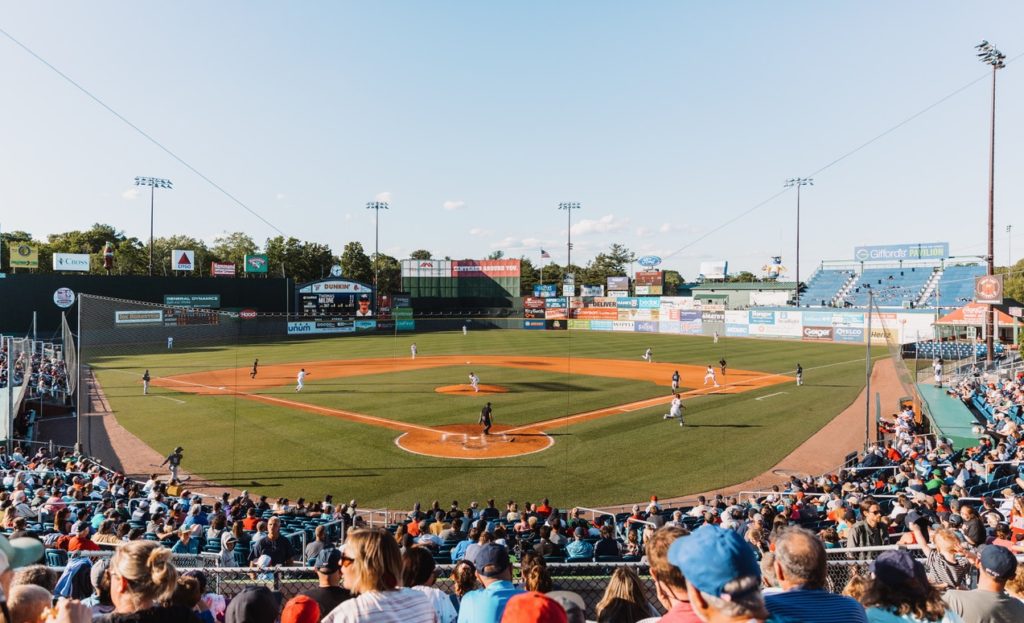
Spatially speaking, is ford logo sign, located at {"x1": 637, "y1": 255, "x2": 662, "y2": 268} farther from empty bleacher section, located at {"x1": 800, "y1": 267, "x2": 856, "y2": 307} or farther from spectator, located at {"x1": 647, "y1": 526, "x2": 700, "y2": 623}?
spectator, located at {"x1": 647, "y1": 526, "x2": 700, "y2": 623}

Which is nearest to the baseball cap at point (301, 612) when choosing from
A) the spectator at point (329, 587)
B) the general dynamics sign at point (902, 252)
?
the spectator at point (329, 587)

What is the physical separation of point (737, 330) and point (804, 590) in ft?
225

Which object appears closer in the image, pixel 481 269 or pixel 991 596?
pixel 991 596

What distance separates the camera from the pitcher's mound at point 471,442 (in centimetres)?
2080

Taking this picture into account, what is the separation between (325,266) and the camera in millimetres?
101688

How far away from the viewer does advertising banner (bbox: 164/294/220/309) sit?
58125mm

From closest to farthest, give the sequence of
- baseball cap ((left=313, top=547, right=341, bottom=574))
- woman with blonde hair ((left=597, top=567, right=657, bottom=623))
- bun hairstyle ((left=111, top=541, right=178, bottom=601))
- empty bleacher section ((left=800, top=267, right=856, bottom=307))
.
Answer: bun hairstyle ((left=111, top=541, right=178, bottom=601)) → woman with blonde hair ((left=597, top=567, right=657, bottom=623)) → baseball cap ((left=313, top=547, right=341, bottom=574)) → empty bleacher section ((left=800, top=267, right=856, bottom=307))

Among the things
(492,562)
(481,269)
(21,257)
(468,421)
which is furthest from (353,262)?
(492,562)

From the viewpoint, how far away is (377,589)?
3.32 m

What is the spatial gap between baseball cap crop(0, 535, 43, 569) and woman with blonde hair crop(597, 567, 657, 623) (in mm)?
3710

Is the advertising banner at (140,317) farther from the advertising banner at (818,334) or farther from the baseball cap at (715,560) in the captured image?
the advertising banner at (818,334)

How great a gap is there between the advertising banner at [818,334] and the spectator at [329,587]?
64804 millimetres

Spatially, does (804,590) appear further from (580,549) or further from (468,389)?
(468,389)

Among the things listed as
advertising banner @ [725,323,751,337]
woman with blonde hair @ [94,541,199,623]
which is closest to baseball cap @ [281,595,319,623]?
woman with blonde hair @ [94,541,199,623]
